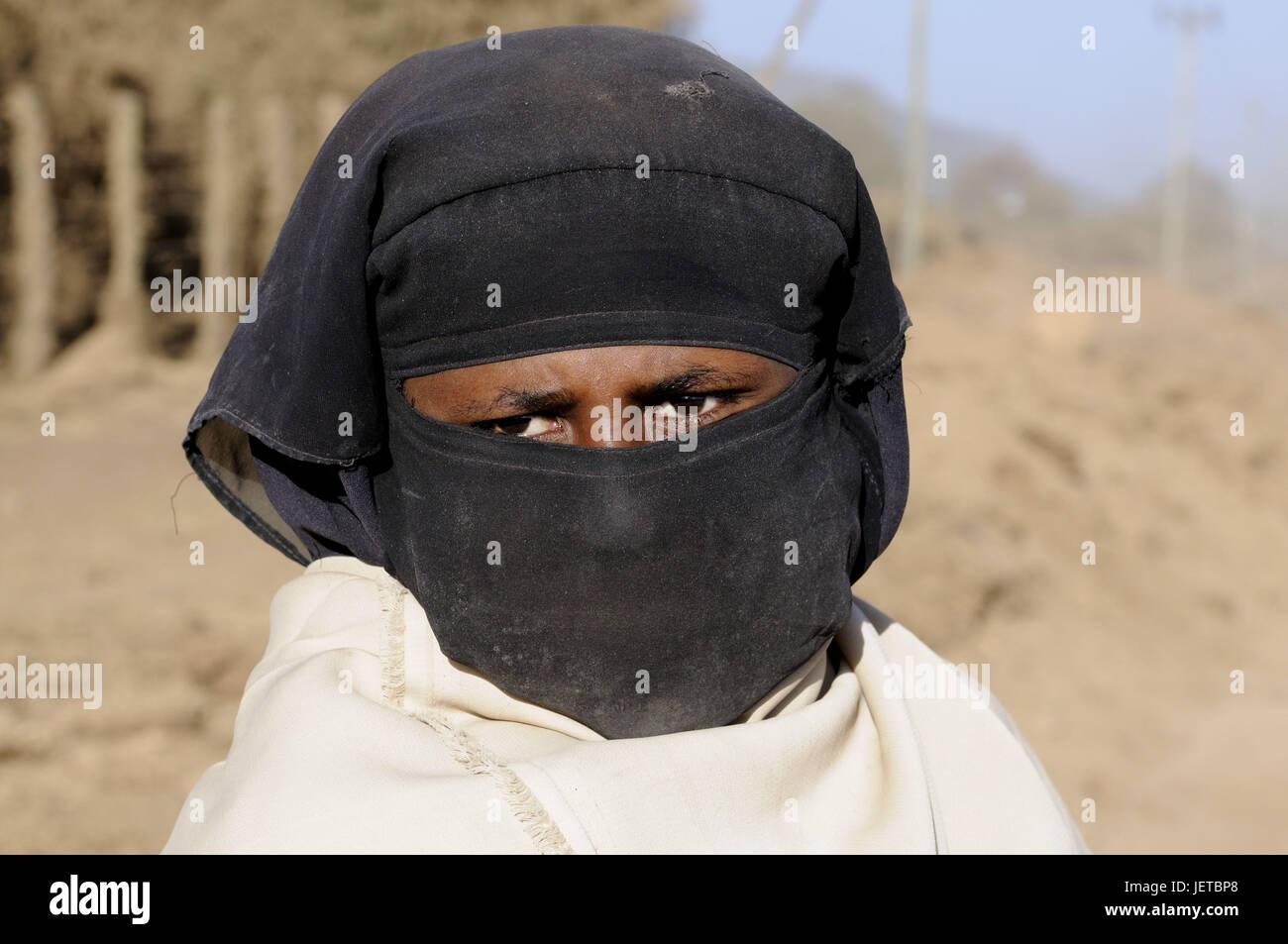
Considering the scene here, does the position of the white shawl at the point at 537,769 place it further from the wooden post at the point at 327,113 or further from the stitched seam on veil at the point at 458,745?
the wooden post at the point at 327,113

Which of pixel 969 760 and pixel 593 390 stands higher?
A: pixel 593 390

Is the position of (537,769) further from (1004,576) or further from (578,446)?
(1004,576)

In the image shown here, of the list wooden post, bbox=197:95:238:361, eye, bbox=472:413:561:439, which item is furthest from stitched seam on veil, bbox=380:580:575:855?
wooden post, bbox=197:95:238:361

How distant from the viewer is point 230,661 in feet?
18.4

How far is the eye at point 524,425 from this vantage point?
155 centimetres

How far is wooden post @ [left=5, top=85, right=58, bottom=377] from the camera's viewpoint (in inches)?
465

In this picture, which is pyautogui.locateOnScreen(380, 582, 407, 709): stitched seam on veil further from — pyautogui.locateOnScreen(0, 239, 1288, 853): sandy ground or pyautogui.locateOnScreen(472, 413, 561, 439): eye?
pyautogui.locateOnScreen(0, 239, 1288, 853): sandy ground

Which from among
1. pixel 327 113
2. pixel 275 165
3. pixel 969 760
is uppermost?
pixel 969 760

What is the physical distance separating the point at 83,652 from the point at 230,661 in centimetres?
64

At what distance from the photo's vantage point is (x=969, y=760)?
187 centimetres

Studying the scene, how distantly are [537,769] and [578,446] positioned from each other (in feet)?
1.27

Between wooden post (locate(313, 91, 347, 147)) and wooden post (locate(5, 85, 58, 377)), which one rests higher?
wooden post (locate(313, 91, 347, 147))

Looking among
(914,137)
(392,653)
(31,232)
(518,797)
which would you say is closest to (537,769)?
(518,797)
